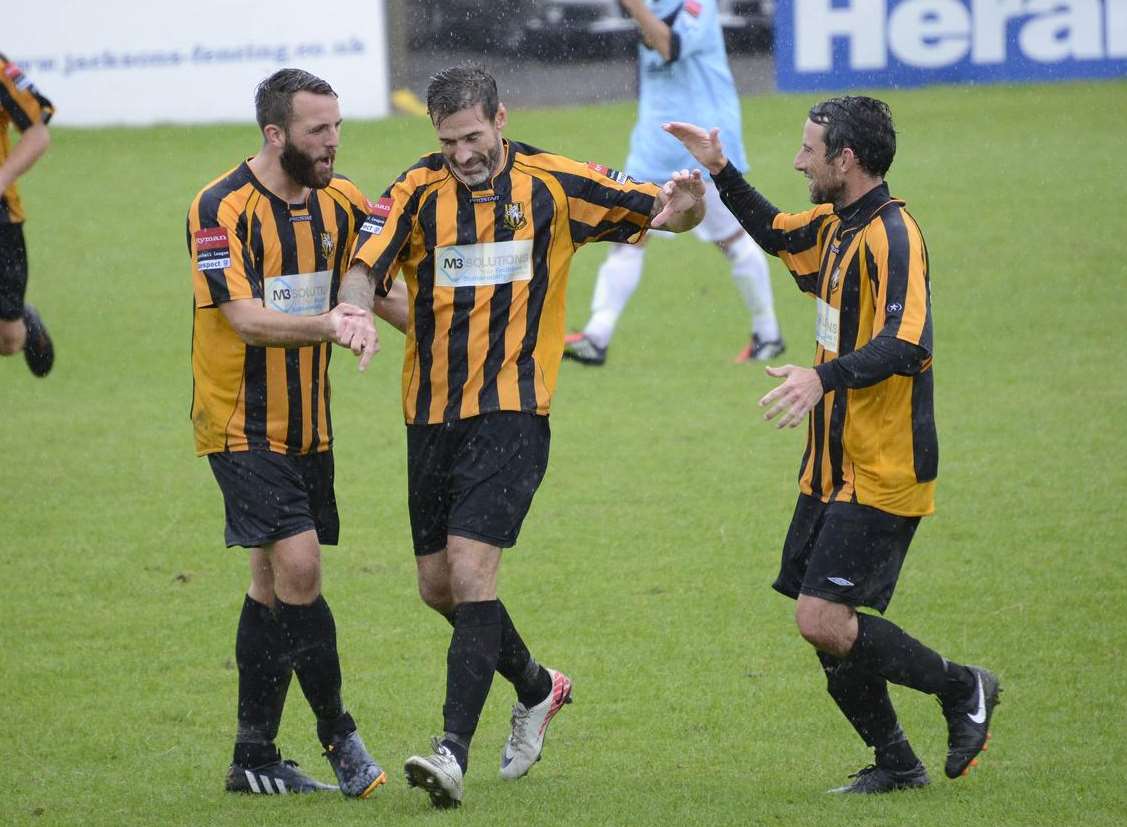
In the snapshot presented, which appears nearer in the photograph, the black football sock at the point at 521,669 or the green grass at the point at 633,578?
the green grass at the point at 633,578

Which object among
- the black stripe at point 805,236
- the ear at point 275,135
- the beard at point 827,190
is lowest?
the black stripe at point 805,236

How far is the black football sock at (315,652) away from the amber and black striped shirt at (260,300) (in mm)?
475

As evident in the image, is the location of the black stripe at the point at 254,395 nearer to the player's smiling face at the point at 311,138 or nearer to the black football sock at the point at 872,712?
the player's smiling face at the point at 311,138

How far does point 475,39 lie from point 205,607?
21.3 m

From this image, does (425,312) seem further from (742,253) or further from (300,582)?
(742,253)

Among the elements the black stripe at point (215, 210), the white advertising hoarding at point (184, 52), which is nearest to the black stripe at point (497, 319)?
the black stripe at point (215, 210)

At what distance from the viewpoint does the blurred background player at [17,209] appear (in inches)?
301

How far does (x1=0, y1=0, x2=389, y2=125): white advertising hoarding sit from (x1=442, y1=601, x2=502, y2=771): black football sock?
15.7 m

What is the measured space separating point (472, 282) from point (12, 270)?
4.29 m

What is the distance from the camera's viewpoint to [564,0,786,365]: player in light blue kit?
10539mm

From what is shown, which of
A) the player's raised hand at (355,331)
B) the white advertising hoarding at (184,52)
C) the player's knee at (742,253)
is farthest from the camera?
the white advertising hoarding at (184,52)

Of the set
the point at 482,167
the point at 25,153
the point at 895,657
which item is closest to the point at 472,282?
the point at 482,167

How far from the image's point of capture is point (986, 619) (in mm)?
6117

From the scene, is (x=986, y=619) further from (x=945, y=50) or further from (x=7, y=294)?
(x=945, y=50)
